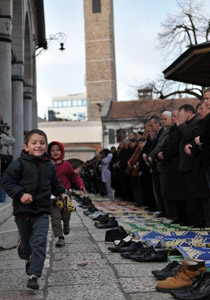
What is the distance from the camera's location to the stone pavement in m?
4.16

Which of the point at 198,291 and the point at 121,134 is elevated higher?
the point at 121,134

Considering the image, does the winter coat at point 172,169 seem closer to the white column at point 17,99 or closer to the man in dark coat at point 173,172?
the man in dark coat at point 173,172

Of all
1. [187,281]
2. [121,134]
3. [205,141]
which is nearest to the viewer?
[187,281]

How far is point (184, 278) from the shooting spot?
413 centimetres

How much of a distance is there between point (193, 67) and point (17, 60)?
32.5 feet

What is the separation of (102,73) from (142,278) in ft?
258

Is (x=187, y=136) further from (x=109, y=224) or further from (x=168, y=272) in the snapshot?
(x=168, y=272)

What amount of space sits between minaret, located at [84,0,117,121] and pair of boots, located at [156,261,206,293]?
254 ft

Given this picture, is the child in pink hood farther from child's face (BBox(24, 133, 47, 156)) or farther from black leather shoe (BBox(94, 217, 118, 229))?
child's face (BBox(24, 133, 47, 156))

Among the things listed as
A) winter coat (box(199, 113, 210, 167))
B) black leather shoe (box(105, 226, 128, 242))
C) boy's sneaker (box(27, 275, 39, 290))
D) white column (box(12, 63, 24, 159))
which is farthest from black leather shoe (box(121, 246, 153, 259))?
white column (box(12, 63, 24, 159))

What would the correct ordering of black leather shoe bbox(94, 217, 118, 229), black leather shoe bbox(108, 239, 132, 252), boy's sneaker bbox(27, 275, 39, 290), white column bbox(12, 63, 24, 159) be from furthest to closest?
white column bbox(12, 63, 24, 159)
black leather shoe bbox(94, 217, 118, 229)
black leather shoe bbox(108, 239, 132, 252)
boy's sneaker bbox(27, 275, 39, 290)

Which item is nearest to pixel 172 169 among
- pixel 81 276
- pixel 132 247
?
pixel 132 247

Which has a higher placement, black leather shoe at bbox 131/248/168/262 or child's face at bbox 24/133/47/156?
child's face at bbox 24/133/47/156

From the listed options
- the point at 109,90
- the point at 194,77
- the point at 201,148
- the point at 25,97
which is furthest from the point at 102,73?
the point at 201,148
